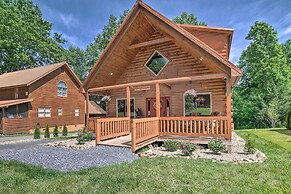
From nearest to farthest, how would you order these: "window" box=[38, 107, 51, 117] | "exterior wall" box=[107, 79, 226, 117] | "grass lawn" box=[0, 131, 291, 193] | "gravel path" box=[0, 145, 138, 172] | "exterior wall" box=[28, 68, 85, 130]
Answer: "grass lawn" box=[0, 131, 291, 193] → "gravel path" box=[0, 145, 138, 172] → "exterior wall" box=[107, 79, 226, 117] → "exterior wall" box=[28, 68, 85, 130] → "window" box=[38, 107, 51, 117]

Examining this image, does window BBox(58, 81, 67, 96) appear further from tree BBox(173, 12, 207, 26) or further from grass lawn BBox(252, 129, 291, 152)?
grass lawn BBox(252, 129, 291, 152)

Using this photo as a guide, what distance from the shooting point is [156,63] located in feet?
36.9

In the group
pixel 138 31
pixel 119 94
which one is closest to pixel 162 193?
pixel 138 31

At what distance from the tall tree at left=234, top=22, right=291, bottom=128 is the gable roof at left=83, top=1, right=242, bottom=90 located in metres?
17.8

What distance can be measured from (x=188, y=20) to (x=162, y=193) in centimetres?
2967

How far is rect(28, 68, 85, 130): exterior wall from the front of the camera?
2000 cm

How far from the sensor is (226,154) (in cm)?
664

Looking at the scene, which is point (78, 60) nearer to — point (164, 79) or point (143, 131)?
point (164, 79)

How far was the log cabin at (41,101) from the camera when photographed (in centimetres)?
1859

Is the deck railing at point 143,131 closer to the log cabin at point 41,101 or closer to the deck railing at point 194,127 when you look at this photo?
the deck railing at point 194,127

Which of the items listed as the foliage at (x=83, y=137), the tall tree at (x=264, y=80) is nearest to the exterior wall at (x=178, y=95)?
the foliage at (x=83, y=137)

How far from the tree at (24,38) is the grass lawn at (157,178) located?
2797 cm

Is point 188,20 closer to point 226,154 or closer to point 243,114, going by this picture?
point 243,114

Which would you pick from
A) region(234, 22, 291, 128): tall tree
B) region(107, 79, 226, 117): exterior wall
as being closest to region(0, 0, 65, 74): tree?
region(107, 79, 226, 117): exterior wall
